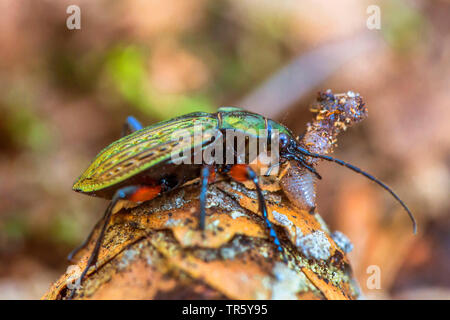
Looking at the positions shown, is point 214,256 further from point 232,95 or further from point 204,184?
point 232,95

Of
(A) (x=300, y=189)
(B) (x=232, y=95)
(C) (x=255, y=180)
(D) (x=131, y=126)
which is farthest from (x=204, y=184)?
(B) (x=232, y=95)

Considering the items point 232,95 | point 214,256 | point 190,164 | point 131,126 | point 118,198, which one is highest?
point 232,95

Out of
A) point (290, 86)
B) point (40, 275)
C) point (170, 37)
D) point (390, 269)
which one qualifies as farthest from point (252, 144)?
point (170, 37)

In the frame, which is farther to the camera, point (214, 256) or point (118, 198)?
point (118, 198)

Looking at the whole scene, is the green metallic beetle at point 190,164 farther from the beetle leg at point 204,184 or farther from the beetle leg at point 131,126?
the beetle leg at point 131,126

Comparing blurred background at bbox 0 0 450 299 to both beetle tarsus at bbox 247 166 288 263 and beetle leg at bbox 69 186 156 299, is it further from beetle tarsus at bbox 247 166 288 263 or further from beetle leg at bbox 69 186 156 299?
beetle leg at bbox 69 186 156 299

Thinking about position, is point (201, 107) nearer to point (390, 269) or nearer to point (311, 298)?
point (390, 269)
